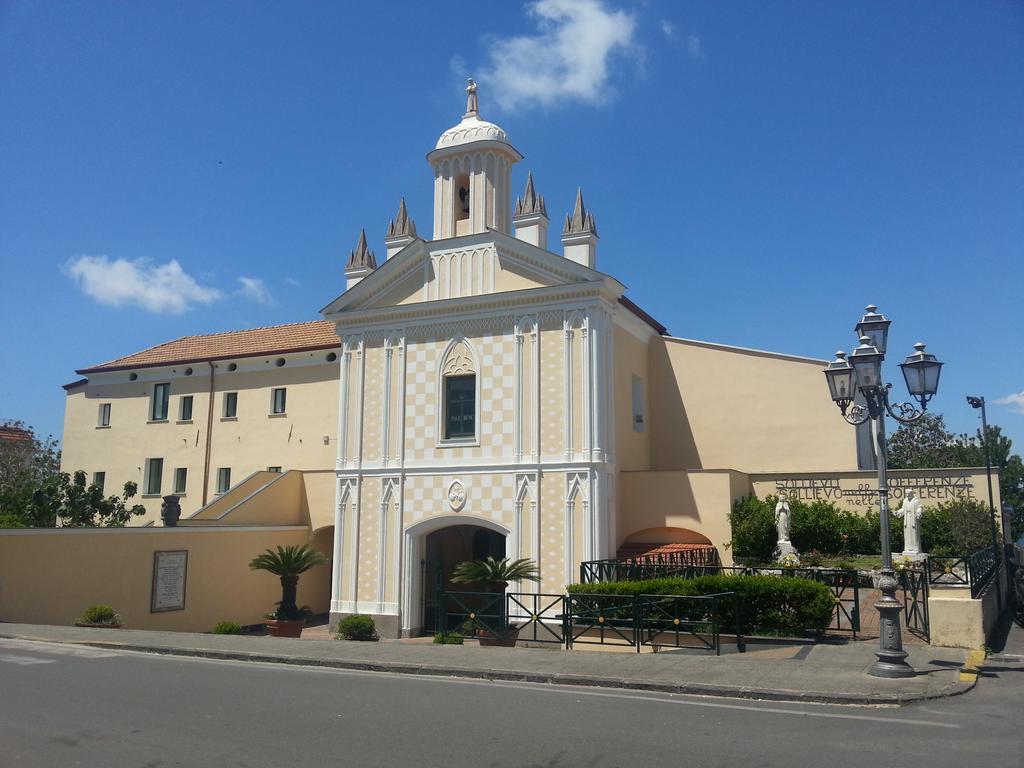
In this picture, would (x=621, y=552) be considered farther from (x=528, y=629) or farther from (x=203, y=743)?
(x=203, y=743)

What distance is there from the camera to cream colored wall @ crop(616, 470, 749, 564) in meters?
24.3

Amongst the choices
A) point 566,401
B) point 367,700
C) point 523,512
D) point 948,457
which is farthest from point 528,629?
point 948,457

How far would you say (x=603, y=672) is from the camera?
1288cm

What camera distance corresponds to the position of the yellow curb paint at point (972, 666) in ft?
39.3

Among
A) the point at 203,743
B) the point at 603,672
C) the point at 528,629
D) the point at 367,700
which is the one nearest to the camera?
the point at 203,743

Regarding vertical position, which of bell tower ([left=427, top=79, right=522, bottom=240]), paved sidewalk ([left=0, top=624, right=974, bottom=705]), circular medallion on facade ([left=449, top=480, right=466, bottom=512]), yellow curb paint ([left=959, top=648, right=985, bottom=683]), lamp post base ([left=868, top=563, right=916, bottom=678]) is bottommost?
paved sidewalk ([left=0, top=624, right=974, bottom=705])

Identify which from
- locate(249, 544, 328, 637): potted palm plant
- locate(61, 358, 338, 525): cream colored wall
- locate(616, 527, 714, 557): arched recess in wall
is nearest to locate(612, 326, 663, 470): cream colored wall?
locate(616, 527, 714, 557): arched recess in wall

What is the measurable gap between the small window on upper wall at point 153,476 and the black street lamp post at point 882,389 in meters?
28.9

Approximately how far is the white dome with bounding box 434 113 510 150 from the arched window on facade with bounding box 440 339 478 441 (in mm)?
6737

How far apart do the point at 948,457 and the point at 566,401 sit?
44121 mm

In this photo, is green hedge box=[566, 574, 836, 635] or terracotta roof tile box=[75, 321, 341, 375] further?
terracotta roof tile box=[75, 321, 341, 375]

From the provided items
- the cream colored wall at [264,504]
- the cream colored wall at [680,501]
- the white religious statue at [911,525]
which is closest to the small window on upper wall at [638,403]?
the cream colored wall at [680,501]

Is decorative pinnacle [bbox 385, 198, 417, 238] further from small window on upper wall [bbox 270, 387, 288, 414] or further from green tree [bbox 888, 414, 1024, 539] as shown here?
green tree [bbox 888, 414, 1024, 539]

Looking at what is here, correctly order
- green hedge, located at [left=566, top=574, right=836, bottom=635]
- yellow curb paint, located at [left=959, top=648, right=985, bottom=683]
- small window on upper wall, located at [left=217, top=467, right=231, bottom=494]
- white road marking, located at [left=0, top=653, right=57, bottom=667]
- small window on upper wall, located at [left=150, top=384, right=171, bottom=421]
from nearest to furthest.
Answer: yellow curb paint, located at [left=959, top=648, right=985, bottom=683], white road marking, located at [left=0, top=653, right=57, bottom=667], green hedge, located at [left=566, top=574, right=836, bottom=635], small window on upper wall, located at [left=217, top=467, right=231, bottom=494], small window on upper wall, located at [left=150, top=384, right=171, bottom=421]
